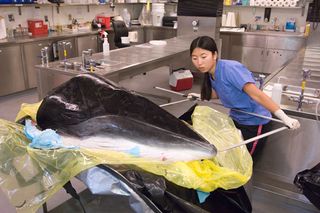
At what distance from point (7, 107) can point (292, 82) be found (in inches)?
136

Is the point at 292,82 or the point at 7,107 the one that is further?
the point at 7,107

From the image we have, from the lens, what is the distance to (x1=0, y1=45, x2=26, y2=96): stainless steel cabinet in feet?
13.3

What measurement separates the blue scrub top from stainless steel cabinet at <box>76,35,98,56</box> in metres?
3.62

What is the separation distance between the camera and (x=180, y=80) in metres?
4.43

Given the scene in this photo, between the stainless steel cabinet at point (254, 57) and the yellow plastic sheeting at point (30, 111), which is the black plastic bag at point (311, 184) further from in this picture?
the stainless steel cabinet at point (254, 57)

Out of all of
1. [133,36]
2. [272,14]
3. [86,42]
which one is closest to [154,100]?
[86,42]

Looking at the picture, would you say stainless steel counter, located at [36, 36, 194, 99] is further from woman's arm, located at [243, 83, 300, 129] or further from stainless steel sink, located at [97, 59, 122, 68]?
woman's arm, located at [243, 83, 300, 129]

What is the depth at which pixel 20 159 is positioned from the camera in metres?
1.21

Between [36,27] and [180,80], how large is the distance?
2480 millimetres

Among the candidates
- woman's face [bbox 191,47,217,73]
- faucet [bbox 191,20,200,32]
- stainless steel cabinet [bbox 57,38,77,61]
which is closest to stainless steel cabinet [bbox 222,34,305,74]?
faucet [bbox 191,20,200,32]

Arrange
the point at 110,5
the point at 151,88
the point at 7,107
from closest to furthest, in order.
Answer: the point at 7,107 < the point at 151,88 < the point at 110,5

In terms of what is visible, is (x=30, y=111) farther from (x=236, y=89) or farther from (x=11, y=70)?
(x=11, y=70)

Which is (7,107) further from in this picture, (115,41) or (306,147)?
(306,147)

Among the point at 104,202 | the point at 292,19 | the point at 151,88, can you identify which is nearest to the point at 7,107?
the point at 151,88
